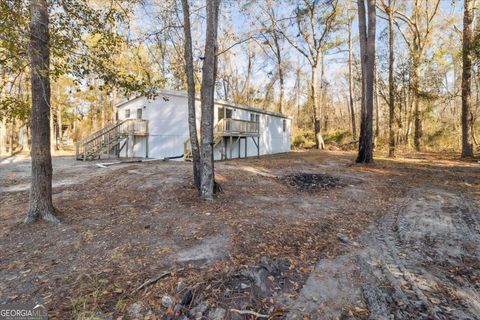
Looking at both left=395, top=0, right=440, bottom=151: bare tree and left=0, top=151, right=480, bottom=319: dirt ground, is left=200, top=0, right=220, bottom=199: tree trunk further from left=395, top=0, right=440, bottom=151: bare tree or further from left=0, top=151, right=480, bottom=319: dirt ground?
left=395, top=0, right=440, bottom=151: bare tree

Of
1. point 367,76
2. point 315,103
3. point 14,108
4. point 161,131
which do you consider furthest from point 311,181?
point 315,103

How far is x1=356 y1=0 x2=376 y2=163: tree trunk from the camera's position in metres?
12.5

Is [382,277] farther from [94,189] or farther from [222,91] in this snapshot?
[222,91]

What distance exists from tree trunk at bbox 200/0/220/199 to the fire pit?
9.85 ft

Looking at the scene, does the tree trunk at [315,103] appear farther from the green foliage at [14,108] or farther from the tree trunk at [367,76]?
the green foliage at [14,108]

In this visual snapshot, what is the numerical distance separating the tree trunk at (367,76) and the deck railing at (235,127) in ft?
23.1

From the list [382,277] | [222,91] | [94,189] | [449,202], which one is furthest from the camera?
[222,91]

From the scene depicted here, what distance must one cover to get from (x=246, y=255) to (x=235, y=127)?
1300 cm

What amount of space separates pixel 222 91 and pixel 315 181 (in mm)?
25727

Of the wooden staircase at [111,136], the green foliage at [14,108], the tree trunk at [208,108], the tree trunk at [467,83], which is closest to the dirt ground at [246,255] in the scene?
the tree trunk at [208,108]

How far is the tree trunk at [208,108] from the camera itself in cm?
664

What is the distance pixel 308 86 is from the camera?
114 ft

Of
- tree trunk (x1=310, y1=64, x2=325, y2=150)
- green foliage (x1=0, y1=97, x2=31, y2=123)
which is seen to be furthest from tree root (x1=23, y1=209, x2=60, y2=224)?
tree trunk (x1=310, y1=64, x2=325, y2=150)

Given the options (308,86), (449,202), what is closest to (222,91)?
(308,86)
